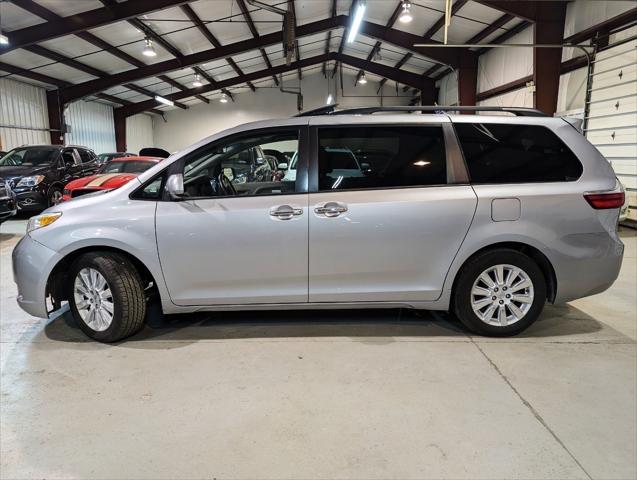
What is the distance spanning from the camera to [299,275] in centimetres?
307

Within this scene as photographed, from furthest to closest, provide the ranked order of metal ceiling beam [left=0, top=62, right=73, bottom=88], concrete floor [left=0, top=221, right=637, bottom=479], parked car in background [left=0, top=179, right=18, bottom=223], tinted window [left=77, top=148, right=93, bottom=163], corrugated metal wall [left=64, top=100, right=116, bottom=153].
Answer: corrugated metal wall [left=64, top=100, right=116, bottom=153] → metal ceiling beam [left=0, top=62, right=73, bottom=88] → tinted window [left=77, top=148, right=93, bottom=163] → parked car in background [left=0, top=179, right=18, bottom=223] → concrete floor [left=0, top=221, right=637, bottom=479]

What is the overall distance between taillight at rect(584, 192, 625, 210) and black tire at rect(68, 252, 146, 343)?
3287 mm

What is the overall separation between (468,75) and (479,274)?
48.4 ft

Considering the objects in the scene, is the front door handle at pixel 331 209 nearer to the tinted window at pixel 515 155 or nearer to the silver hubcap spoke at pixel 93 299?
the tinted window at pixel 515 155

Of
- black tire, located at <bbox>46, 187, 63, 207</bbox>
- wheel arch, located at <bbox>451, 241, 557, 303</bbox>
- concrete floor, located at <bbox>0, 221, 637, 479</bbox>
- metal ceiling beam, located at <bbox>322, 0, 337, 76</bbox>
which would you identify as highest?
metal ceiling beam, located at <bbox>322, 0, 337, 76</bbox>

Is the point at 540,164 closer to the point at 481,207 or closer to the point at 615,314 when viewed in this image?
the point at 481,207

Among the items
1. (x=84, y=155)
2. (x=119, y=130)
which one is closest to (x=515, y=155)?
(x=84, y=155)

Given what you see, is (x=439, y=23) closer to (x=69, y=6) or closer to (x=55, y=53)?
(x=69, y=6)

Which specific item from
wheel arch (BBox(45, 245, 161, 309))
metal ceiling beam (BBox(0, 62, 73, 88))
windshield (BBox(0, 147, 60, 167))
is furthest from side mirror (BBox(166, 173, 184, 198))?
metal ceiling beam (BBox(0, 62, 73, 88))

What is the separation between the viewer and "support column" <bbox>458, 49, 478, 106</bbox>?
1559 centimetres

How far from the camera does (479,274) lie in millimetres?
3104

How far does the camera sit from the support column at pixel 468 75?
15.6 metres

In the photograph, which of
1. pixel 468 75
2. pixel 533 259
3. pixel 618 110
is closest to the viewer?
pixel 533 259

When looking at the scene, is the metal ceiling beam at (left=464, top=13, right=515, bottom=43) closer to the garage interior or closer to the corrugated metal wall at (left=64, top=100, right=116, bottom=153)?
the garage interior
